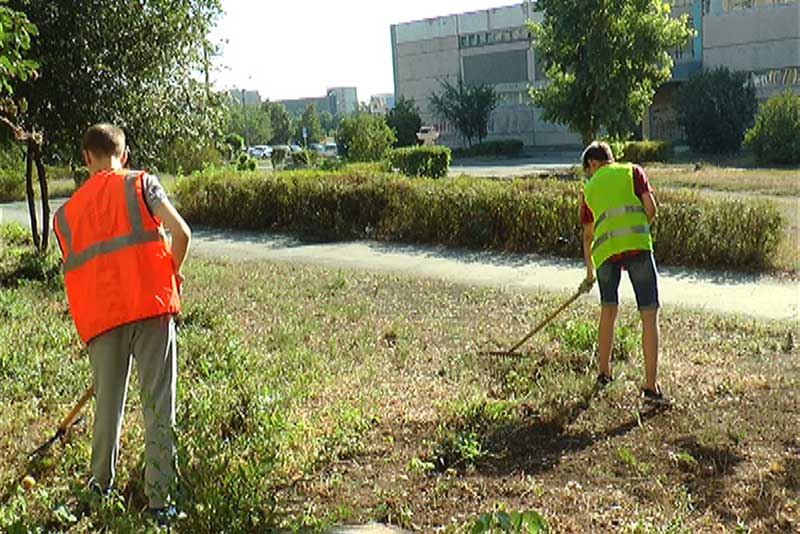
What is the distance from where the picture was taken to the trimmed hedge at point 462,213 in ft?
38.6

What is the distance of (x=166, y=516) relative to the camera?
3.96m

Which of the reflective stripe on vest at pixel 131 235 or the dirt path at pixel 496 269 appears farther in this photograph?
the dirt path at pixel 496 269

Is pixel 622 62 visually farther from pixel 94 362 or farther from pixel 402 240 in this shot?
pixel 94 362

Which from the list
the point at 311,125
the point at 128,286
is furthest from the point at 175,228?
the point at 311,125

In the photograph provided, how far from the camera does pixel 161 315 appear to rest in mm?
4184

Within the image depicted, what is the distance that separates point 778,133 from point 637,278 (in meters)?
32.2

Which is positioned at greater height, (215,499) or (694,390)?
(215,499)

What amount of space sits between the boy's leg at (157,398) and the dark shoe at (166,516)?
0.04m

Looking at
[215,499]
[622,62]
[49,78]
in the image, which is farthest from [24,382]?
[622,62]

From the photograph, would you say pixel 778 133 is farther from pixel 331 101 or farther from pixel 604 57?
pixel 331 101

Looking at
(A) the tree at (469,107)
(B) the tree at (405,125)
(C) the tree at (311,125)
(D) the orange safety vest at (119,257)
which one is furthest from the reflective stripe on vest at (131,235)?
(C) the tree at (311,125)

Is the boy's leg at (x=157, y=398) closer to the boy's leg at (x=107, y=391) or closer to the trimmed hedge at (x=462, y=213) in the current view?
the boy's leg at (x=107, y=391)

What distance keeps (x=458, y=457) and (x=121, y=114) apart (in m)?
8.90

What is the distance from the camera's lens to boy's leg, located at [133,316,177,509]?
4.08 m
